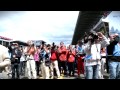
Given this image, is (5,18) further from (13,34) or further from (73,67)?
(73,67)

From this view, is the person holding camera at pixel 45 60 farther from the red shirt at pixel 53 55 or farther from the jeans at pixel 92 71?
the jeans at pixel 92 71

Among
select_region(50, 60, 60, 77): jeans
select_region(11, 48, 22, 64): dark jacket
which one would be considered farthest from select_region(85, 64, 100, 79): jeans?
select_region(11, 48, 22, 64): dark jacket

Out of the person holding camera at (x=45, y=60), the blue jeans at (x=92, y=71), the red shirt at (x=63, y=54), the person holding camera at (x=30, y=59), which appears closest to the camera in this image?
the blue jeans at (x=92, y=71)

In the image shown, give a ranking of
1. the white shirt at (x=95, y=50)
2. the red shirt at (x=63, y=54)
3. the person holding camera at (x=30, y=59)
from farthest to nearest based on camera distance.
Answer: the red shirt at (x=63, y=54) → the person holding camera at (x=30, y=59) → the white shirt at (x=95, y=50)

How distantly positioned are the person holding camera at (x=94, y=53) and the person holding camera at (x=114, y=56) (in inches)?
11.4

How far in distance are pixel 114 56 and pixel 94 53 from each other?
492 mm

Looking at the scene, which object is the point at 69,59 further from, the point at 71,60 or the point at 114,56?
the point at 114,56

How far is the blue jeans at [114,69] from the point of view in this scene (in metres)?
7.87

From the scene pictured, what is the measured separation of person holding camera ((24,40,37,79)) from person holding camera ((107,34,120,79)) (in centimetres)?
187

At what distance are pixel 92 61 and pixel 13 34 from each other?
1973 mm

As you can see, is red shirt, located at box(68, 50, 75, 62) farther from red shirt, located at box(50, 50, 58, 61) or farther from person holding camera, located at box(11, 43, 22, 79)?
person holding camera, located at box(11, 43, 22, 79)

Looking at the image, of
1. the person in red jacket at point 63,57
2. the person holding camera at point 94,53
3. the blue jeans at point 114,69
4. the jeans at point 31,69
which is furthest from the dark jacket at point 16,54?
the blue jeans at point 114,69

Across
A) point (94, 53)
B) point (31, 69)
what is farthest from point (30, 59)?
point (94, 53)

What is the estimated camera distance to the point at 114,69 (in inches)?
311
